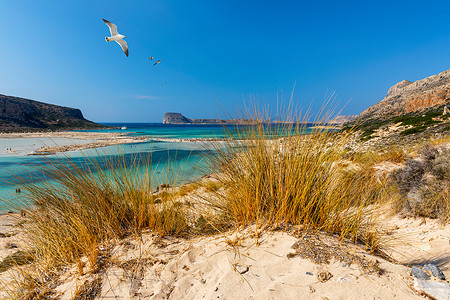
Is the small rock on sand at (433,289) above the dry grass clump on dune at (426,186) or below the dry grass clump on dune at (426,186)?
below

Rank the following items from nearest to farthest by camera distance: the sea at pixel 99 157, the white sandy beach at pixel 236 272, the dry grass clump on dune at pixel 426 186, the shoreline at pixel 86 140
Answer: the white sandy beach at pixel 236 272, the sea at pixel 99 157, the dry grass clump on dune at pixel 426 186, the shoreline at pixel 86 140

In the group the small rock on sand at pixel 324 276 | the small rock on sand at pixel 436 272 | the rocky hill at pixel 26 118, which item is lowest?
the small rock on sand at pixel 324 276

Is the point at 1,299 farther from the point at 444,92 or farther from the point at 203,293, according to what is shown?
the point at 444,92

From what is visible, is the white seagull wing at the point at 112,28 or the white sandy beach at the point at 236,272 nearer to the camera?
the white sandy beach at the point at 236,272

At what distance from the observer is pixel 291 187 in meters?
1.77

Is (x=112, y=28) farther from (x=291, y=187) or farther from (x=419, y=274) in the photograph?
(x=419, y=274)

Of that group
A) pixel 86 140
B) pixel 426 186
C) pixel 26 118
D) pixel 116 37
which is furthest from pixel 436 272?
pixel 26 118

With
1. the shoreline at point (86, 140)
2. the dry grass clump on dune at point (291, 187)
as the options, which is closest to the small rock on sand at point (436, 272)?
the dry grass clump on dune at point (291, 187)

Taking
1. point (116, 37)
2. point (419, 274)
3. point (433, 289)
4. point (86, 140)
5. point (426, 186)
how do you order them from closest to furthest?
point (433, 289)
point (419, 274)
point (426, 186)
point (116, 37)
point (86, 140)

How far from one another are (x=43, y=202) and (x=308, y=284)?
2.52 metres

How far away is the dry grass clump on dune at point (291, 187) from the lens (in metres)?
1.73

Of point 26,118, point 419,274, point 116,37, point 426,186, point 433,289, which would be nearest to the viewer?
point 433,289

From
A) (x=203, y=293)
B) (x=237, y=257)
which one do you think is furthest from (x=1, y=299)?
(x=237, y=257)

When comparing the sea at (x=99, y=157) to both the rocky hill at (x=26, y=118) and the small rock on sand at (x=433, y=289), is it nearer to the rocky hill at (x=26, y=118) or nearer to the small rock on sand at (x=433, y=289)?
the small rock on sand at (x=433, y=289)
